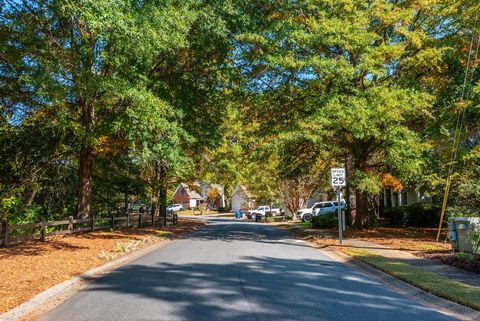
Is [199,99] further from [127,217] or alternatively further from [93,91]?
[127,217]

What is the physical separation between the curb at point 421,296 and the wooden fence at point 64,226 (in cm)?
1121

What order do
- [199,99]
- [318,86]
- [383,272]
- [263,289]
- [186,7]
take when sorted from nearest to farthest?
1. [263,289]
2. [383,272]
3. [186,7]
4. [318,86]
5. [199,99]

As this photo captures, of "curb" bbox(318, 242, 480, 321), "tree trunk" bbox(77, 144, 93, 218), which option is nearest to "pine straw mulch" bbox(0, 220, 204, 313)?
"tree trunk" bbox(77, 144, 93, 218)

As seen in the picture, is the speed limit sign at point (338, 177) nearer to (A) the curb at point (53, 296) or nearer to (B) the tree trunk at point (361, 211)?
(B) the tree trunk at point (361, 211)

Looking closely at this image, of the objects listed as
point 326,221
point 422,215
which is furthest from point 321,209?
point 422,215

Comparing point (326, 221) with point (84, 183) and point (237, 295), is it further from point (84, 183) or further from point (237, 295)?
point (237, 295)

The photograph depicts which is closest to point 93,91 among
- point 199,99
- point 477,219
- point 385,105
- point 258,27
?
point 199,99

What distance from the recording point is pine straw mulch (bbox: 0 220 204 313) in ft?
29.0

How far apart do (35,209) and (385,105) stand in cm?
1610

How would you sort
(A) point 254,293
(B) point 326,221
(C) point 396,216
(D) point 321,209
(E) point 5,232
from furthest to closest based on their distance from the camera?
1. (D) point 321,209
2. (C) point 396,216
3. (B) point 326,221
4. (E) point 5,232
5. (A) point 254,293

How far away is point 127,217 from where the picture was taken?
26641mm

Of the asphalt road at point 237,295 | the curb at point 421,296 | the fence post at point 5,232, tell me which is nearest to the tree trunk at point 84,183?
the fence post at point 5,232

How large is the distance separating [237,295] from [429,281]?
419 cm

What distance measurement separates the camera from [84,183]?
21609mm
